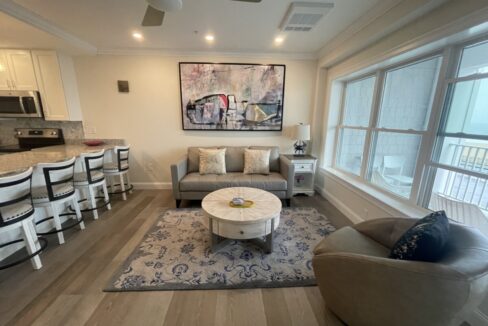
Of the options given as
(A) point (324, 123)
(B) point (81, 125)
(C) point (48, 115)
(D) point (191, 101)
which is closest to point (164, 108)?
(D) point (191, 101)

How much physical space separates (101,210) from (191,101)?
2.40 m

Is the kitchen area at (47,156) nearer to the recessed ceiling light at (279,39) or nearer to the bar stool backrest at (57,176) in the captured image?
the bar stool backrest at (57,176)

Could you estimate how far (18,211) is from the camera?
1.76m

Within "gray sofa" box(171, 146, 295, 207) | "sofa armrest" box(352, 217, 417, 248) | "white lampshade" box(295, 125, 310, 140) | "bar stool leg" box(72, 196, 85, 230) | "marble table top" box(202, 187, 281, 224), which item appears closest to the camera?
"sofa armrest" box(352, 217, 417, 248)

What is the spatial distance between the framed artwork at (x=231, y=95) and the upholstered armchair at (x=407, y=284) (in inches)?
112

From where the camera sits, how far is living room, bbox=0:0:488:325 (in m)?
1.44

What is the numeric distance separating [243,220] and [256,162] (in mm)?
1714

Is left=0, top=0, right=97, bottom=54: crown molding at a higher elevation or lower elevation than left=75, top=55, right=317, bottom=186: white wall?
higher

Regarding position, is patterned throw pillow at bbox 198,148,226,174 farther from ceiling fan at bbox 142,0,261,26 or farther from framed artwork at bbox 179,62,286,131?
ceiling fan at bbox 142,0,261,26

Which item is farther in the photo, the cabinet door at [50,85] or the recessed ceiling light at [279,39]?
the cabinet door at [50,85]

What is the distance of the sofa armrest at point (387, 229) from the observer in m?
1.56

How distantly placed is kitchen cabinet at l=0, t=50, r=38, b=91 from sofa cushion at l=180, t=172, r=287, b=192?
10.2ft

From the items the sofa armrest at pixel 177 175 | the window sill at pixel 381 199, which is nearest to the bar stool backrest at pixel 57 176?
the sofa armrest at pixel 177 175

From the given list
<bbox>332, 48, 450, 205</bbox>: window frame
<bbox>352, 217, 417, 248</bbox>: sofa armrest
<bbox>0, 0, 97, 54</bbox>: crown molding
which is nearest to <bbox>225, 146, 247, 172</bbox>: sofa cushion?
<bbox>332, 48, 450, 205</bbox>: window frame
